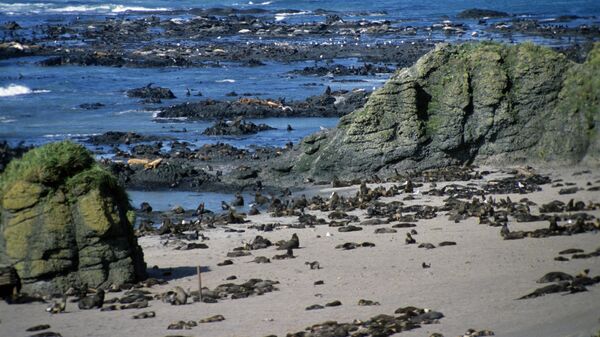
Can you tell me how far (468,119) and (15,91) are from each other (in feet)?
70.1

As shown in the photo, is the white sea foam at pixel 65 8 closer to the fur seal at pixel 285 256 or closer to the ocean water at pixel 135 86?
the ocean water at pixel 135 86

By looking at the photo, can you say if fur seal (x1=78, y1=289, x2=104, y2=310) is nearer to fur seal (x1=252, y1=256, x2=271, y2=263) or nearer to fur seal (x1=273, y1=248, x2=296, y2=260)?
fur seal (x1=252, y1=256, x2=271, y2=263)

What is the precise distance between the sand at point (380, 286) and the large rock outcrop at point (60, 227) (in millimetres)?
581

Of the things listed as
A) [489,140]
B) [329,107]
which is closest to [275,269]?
[489,140]

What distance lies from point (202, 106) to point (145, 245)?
661 inches

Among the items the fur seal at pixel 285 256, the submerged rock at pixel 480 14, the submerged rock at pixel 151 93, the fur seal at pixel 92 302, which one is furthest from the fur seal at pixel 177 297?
the submerged rock at pixel 480 14

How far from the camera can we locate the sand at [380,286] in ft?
40.9

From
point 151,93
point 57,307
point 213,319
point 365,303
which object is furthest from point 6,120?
point 365,303

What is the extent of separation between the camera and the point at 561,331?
1125cm

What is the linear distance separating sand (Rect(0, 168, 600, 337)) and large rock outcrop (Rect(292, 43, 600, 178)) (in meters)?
5.99

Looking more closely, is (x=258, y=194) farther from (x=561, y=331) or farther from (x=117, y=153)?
(x=561, y=331)

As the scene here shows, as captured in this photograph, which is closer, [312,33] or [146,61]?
[146,61]

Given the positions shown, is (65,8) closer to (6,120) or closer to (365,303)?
(6,120)

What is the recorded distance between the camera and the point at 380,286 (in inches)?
571
